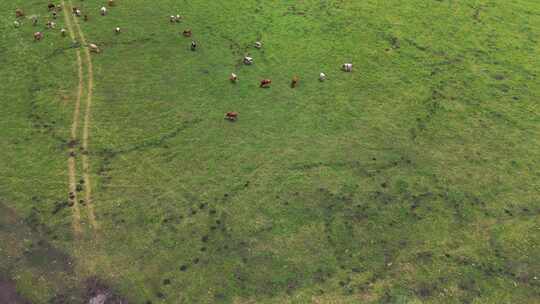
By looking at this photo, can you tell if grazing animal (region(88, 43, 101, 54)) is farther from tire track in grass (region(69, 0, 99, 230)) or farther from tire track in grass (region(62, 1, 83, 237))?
tire track in grass (region(62, 1, 83, 237))

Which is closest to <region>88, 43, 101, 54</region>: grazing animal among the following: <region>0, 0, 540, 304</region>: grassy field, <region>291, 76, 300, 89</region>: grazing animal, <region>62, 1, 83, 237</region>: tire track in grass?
<region>0, 0, 540, 304</region>: grassy field

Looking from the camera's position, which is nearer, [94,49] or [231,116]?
[231,116]

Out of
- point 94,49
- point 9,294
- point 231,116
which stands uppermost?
point 94,49

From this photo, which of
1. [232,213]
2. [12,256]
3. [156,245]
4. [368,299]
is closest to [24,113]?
[12,256]

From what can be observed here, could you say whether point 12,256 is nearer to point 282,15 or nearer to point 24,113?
point 24,113

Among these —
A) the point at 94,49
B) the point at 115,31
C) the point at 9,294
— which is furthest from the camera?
the point at 115,31

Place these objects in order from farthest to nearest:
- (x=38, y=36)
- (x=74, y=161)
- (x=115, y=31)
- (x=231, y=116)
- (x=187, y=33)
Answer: (x=115, y=31) < (x=187, y=33) < (x=38, y=36) < (x=231, y=116) < (x=74, y=161)

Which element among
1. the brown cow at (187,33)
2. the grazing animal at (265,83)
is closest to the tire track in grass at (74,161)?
the brown cow at (187,33)

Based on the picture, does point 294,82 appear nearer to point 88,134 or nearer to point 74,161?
point 88,134

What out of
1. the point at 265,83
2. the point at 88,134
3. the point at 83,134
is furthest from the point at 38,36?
the point at 265,83
